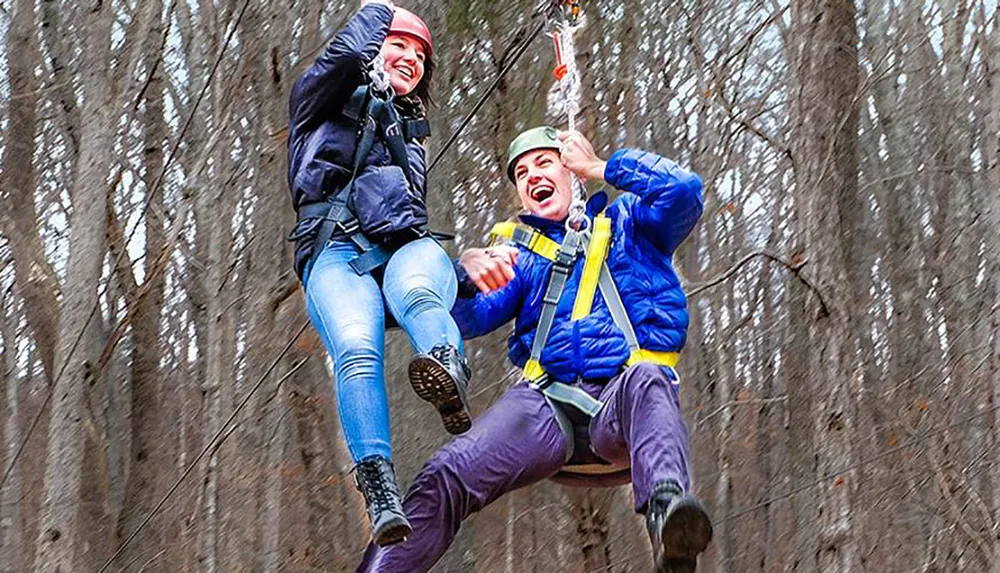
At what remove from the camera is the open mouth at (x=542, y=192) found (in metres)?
5.71

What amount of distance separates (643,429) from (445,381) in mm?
624

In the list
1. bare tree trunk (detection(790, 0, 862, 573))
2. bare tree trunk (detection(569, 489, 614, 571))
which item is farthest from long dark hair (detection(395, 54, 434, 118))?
bare tree trunk (detection(569, 489, 614, 571))

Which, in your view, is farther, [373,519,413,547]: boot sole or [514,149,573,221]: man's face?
[514,149,573,221]: man's face

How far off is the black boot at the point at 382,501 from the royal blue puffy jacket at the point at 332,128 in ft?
2.73

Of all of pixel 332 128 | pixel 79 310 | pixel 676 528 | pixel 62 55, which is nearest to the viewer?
pixel 676 528

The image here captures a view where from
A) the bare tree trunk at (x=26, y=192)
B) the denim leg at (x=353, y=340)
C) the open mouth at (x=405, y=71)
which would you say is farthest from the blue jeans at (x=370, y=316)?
the bare tree trunk at (x=26, y=192)

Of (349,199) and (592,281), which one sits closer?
(349,199)

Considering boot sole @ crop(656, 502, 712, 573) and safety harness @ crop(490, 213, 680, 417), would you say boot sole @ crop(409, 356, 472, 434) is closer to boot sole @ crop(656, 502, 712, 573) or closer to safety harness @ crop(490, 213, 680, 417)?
safety harness @ crop(490, 213, 680, 417)

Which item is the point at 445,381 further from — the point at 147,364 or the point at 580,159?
the point at 147,364

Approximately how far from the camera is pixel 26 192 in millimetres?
14797

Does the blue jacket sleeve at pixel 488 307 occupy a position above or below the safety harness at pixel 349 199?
below

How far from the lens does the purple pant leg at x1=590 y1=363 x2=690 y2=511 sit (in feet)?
16.2

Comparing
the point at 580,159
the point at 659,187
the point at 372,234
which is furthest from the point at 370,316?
the point at 659,187

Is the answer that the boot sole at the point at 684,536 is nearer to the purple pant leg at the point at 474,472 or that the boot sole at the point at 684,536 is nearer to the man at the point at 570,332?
the man at the point at 570,332
